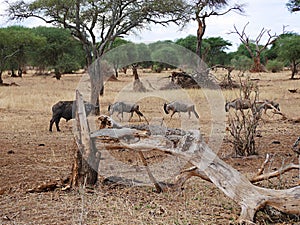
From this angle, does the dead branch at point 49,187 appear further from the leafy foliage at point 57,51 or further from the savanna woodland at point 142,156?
the leafy foliage at point 57,51

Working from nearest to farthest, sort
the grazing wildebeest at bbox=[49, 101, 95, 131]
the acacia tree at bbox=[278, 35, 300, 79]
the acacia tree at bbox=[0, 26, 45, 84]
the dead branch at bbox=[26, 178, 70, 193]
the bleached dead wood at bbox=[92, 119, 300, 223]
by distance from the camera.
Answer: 1. the bleached dead wood at bbox=[92, 119, 300, 223]
2. the dead branch at bbox=[26, 178, 70, 193]
3. the grazing wildebeest at bbox=[49, 101, 95, 131]
4. the acacia tree at bbox=[0, 26, 45, 84]
5. the acacia tree at bbox=[278, 35, 300, 79]

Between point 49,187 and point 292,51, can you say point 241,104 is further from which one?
point 292,51

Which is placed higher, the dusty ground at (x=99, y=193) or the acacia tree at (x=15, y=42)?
the acacia tree at (x=15, y=42)

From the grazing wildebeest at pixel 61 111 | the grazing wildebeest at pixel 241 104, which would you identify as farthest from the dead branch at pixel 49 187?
the grazing wildebeest at pixel 61 111

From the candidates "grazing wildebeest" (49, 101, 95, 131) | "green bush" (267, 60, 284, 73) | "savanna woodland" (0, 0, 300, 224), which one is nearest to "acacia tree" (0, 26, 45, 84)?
"savanna woodland" (0, 0, 300, 224)

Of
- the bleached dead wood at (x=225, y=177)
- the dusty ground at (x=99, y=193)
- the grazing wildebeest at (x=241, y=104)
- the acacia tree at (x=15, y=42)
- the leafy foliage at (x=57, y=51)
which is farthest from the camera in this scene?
the leafy foliage at (x=57, y=51)

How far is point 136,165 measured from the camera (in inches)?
274

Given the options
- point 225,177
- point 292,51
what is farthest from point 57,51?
point 225,177

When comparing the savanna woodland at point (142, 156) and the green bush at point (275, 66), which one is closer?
the savanna woodland at point (142, 156)

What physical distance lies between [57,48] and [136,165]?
1223 inches

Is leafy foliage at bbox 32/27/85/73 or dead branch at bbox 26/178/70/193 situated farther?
leafy foliage at bbox 32/27/85/73

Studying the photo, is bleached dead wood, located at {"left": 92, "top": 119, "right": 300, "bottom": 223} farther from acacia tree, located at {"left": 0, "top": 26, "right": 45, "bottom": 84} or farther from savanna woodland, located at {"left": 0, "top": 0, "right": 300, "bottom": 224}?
acacia tree, located at {"left": 0, "top": 26, "right": 45, "bottom": 84}

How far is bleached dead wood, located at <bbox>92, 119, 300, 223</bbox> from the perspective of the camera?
4016mm

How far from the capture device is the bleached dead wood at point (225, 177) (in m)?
4.02
